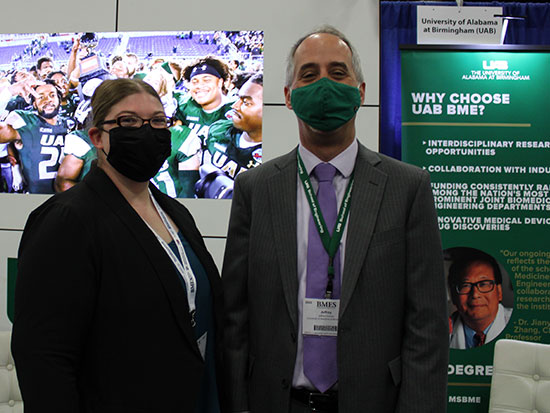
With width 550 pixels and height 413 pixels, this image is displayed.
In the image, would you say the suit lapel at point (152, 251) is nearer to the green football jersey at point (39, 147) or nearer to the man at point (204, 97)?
the man at point (204, 97)

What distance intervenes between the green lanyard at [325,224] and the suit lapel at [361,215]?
0.07 ft

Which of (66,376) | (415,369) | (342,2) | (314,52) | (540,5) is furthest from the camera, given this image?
(540,5)

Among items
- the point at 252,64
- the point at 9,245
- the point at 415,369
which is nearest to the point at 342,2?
the point at 252,64

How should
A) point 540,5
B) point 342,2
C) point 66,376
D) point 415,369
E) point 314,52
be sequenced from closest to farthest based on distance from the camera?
point 66,376
point 415,369
point 314,52
point 342,2
point 540,5

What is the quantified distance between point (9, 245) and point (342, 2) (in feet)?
8.54

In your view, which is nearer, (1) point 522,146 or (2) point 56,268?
(2) point 56,268

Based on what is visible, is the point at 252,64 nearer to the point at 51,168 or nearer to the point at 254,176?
the point at 51,168

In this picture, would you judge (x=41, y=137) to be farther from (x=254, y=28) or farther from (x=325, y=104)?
(x=325, y=104)

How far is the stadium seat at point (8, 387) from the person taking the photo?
270 centimetres

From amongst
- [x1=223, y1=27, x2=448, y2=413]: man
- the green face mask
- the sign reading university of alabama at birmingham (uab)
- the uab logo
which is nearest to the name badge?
[x1=223, y1=27, x2=448, y2=413]: man

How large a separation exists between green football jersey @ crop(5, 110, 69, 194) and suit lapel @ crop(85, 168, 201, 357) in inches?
77.1

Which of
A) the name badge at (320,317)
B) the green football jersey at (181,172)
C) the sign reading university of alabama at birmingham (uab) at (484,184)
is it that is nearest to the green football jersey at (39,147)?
the green football jersey at (181,172)

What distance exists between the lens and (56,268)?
45.5 inches

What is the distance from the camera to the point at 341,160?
1444 mm
